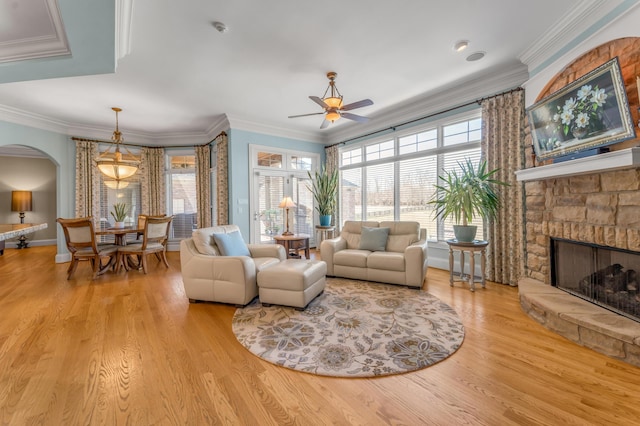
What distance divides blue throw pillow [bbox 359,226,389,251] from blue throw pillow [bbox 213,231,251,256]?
6.08ft

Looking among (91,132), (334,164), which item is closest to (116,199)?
(91,132)

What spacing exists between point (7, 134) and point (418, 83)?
736 centimetres

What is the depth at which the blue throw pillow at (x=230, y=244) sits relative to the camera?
3.47 m

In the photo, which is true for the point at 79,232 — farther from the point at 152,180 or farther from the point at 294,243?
the point at 294,243

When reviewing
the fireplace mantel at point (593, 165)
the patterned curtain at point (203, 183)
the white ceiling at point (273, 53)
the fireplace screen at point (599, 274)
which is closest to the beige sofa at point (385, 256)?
the fireplace screen at point (599, 274)

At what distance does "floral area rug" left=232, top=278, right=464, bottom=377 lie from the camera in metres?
2.11

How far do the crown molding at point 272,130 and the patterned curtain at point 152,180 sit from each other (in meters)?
2.66

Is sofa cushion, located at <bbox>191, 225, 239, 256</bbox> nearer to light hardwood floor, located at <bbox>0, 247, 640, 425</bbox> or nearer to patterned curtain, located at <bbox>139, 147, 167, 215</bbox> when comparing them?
light hardwood floor, located at <bbox>0, 247, 640, 425</bbox>

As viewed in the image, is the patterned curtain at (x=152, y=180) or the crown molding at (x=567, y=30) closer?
the crown molding at (x=567, y=30)

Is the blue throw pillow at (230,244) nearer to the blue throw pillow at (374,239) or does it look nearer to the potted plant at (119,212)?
the blue throw pillow at (374,239)

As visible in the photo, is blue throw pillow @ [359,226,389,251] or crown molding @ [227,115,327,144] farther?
crown molding @ [227,115,327,144]

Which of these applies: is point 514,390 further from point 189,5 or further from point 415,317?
point 189,5

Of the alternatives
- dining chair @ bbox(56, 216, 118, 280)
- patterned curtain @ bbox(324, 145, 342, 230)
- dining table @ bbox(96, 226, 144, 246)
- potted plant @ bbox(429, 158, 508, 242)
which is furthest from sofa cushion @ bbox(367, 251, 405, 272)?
dining chair @ bbox(56, 216, 118, 280)

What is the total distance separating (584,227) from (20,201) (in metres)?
11.8
